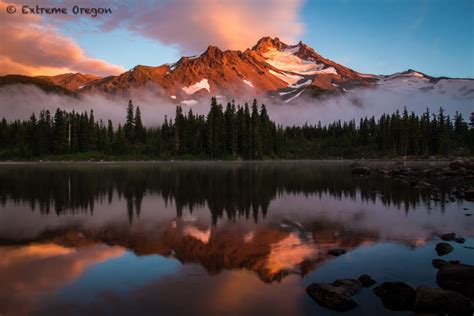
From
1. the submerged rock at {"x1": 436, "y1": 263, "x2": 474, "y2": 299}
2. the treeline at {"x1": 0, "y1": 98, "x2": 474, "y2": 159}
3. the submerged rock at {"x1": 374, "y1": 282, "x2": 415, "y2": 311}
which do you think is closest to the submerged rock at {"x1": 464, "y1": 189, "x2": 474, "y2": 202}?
the submerged rock at {"x1": 436, "y1": 263, "x2": 474, "y2": 299}

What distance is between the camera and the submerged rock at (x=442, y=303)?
9.53m

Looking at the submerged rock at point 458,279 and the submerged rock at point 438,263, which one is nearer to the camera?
the submerged rock at point 458,279

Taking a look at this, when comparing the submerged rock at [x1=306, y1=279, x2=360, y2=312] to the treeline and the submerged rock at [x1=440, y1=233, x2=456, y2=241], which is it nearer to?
the submerged rock at [x1=440, y1=233, x2=456, y2=241]

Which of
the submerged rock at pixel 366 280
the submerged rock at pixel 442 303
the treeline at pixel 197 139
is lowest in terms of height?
the submerged rock at pixel 366 280

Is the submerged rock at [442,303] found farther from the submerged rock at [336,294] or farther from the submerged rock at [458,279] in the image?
the submerged rock at [336,294]

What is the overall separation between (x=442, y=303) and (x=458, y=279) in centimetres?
230

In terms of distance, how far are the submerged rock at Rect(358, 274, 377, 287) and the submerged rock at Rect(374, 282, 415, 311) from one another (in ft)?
1.86

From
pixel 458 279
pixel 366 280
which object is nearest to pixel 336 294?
pixel 366 280

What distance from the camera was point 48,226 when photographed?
2042 centimetres

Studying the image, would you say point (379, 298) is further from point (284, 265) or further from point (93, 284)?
point (93, 284)

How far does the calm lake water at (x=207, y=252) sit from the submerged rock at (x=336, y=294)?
250 millimetres

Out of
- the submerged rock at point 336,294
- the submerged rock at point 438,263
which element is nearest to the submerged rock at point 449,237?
the submerged rock at point 438,263

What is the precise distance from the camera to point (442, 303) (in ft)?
31.5

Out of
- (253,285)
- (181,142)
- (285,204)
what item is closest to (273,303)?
(253,285)
